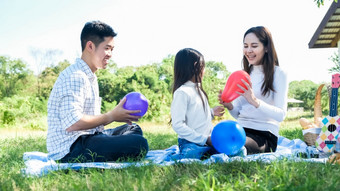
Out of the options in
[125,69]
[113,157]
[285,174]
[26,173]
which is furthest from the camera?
[125,69]

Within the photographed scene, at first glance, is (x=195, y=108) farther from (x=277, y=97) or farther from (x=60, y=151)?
(x=60, y=151)

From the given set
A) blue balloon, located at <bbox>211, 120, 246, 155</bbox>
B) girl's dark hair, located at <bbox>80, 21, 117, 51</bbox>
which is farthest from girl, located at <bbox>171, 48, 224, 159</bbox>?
girl's dark hair, located at <bbox>80, 21, 117, 51</bbox>

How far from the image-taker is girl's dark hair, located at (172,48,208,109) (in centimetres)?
364

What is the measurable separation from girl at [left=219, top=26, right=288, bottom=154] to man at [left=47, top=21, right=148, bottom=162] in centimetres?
A: 131

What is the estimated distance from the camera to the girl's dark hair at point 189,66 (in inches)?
143

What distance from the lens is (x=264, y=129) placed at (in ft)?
12.8

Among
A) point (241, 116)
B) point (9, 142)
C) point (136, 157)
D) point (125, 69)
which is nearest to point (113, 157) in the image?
point (136, 157)

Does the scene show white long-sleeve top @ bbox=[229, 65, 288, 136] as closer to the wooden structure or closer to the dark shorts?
the dark shorts

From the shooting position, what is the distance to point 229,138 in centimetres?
335

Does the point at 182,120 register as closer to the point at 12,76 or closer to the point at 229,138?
the point at 229,138

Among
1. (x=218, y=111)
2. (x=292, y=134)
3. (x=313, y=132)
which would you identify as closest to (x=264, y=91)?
(x=218, y=111)

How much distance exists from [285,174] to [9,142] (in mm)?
5278

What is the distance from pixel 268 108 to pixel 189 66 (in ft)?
3.27

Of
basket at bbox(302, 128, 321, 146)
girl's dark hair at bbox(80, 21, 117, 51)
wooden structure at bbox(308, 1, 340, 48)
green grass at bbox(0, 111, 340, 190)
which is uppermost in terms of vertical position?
wooden structure at bbox(308, 1, 340, 48)
